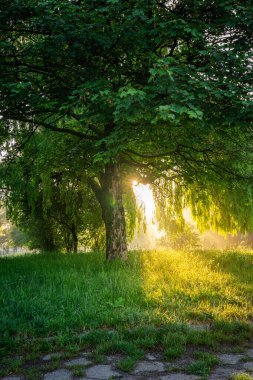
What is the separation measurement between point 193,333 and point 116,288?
221 cm

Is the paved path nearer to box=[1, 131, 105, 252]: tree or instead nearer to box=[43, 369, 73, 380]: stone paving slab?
box=[43, 369, 73, 380]: stone paving slab

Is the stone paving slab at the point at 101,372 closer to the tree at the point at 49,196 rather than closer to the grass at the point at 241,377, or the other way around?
the grass at the point at 241,377

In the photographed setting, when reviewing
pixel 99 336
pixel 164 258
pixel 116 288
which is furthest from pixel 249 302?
pixel 164 258

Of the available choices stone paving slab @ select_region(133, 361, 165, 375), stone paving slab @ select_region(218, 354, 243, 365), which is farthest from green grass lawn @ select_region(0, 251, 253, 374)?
stone paving slab @ select_region(218, 354, 243, 365)

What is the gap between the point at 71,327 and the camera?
523cm

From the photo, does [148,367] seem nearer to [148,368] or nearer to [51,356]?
[148,368]

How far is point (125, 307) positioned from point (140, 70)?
15.1 ft

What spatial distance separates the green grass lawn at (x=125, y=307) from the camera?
4.71 metres

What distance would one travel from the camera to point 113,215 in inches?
380

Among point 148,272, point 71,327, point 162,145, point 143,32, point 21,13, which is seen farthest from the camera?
point 162,145

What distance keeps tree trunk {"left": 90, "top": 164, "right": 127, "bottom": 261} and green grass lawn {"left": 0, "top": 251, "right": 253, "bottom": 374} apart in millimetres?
741

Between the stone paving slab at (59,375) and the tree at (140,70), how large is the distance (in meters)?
3.42

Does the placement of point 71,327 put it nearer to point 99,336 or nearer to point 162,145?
point 99,336

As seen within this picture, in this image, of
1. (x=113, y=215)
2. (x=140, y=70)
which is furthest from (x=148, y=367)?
(x=113, y=215)
